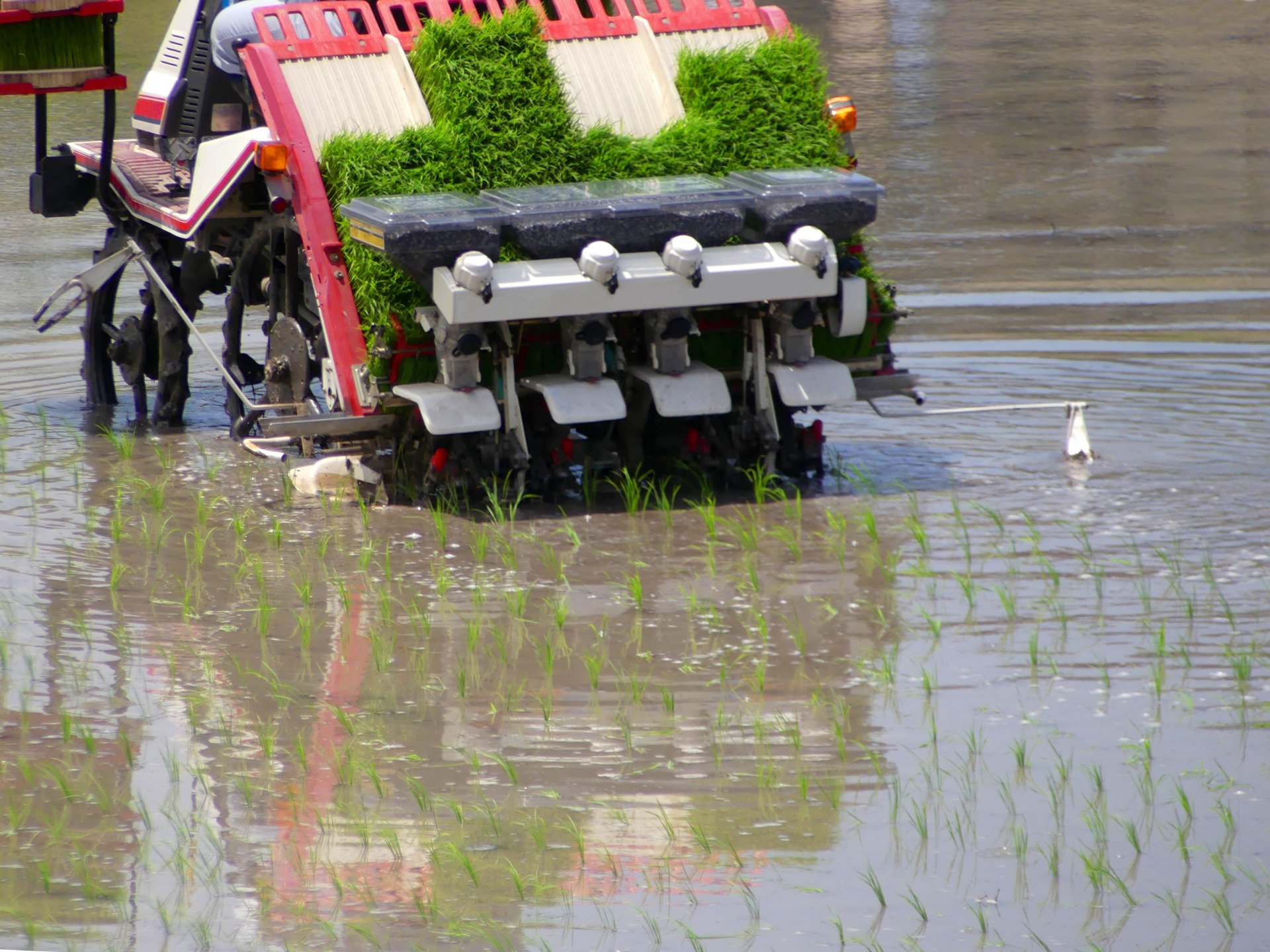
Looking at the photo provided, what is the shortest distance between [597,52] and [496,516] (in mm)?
2068

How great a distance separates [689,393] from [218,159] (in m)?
2.25

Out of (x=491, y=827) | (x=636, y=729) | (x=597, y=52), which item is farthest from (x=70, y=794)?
(x=597, y=52)

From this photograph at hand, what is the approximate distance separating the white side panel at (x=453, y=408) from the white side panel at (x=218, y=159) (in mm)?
1227

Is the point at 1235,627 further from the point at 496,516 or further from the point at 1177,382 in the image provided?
the point at 1177,382

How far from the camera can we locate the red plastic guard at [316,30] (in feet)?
25.5

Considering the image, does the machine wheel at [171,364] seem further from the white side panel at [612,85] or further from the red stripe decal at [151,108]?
the white side panel at [612,85]

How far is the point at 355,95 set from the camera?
25.5ft

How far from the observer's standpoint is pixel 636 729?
550 cm

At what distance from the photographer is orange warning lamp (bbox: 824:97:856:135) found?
8.28 m

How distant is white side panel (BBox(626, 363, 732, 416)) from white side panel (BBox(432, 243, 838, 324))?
33 cm

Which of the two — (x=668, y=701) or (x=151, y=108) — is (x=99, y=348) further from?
(x=668, y=701)

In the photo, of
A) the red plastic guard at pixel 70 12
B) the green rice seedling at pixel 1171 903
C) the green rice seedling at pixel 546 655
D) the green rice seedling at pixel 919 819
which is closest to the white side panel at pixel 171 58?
the red plastic guard at pixel 70 12

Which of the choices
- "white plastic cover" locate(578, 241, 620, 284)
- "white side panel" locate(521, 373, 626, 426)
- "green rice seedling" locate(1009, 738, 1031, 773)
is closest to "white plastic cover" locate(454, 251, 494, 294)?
"white plastic cover" locate(578, 241, 620, 284)

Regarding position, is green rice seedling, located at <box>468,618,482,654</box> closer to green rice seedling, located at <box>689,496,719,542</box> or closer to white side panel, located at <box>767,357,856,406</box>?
green rice seedling, located at <box>689,496,719,542</box>
